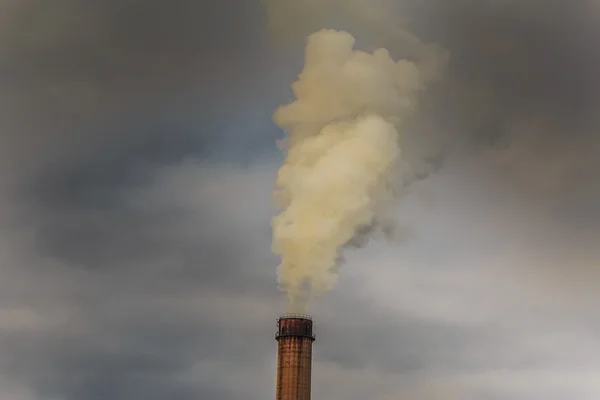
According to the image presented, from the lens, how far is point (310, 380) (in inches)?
2896

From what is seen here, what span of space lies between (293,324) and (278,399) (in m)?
5.57

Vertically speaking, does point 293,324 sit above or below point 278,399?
above

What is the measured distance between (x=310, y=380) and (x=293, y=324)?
14.0ft

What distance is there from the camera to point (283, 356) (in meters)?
73.9

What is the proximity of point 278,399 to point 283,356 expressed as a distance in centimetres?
313

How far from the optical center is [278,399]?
240 ft

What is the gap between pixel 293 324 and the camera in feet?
244

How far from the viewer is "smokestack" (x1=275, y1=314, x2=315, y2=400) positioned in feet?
238

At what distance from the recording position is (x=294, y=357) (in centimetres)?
7338

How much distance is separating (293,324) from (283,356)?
246 centimetres

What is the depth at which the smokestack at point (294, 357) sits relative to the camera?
238 feet
